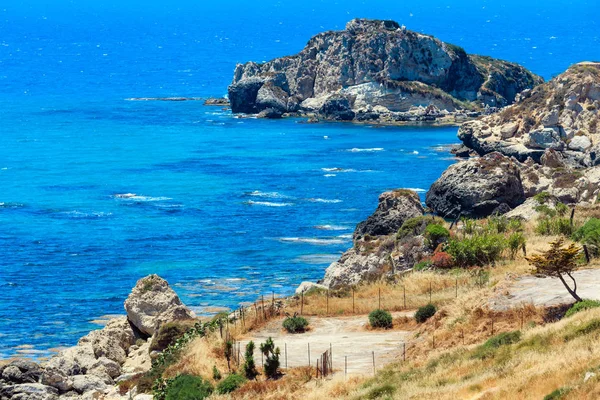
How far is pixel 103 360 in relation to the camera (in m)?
53.8

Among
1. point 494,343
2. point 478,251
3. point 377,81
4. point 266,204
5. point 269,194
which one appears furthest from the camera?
point 377,81

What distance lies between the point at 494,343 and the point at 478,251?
680 inches

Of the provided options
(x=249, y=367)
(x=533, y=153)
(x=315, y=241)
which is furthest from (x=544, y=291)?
(x=533, y=153)

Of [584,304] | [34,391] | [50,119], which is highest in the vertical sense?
[50,119]

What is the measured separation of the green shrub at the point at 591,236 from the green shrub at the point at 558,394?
20715 millimetres

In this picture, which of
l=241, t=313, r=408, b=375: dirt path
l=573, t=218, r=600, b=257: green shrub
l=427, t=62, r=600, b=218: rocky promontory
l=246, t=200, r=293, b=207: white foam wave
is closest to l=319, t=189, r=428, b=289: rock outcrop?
l=573, t=218, r=600, b=257: green shrub

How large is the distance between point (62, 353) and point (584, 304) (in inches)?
1019

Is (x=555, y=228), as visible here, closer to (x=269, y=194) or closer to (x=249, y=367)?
(x=249, y=367)

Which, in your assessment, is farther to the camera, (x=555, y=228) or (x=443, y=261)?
(x=555, y=228)

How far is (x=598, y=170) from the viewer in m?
89.3

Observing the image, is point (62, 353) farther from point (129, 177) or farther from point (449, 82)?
point (449, 82)

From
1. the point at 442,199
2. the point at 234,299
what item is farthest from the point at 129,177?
the point at 234,299

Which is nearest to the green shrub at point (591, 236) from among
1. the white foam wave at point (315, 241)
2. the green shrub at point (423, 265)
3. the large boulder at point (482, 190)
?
the green shrub at point (423, 265)

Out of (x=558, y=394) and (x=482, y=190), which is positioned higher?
(x=482, y=190)
